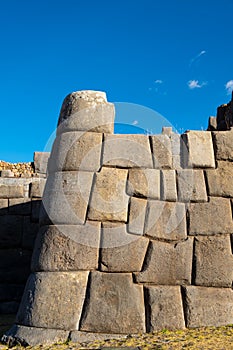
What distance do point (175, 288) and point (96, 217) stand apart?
3.74 ft

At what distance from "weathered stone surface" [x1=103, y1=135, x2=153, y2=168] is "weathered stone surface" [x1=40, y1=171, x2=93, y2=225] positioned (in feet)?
1.08

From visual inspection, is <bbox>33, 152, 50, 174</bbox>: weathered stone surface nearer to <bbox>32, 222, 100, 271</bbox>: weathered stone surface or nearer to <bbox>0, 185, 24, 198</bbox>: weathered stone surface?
<bbox>0, 185, 24, 198</bbox>: weathered stone surface

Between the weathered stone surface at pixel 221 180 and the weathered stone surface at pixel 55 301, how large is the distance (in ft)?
5.84

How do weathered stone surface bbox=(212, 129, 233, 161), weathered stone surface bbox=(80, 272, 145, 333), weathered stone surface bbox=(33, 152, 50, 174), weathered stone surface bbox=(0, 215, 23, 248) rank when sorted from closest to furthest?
weathered stone surface bbox=(80, 272, 145, 333), weathered stone surface bbox=(212, 129, 233, 161), weathered stone surface bbox=(0, 215, 23, 248), weathered stone surface bbox=(33, 152, 50, 174)

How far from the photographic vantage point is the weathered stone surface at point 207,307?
4301 millimetres

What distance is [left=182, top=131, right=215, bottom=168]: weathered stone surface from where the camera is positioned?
16.0 feet

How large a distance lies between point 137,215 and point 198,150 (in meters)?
1.11

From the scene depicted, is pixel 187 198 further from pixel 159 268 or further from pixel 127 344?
pixel 127 344

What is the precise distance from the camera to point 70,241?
441 cm

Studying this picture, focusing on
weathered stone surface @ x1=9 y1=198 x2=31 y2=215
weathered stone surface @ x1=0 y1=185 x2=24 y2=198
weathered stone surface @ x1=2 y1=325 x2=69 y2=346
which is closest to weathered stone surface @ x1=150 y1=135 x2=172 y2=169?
weathered stone surface @ x1=2 y1=325 x2=69 y2=346

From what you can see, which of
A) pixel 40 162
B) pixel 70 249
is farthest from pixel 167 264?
pixel 40 162

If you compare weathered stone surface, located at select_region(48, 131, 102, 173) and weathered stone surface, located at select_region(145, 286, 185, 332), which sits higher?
weathered stone surface, located at select_region(48, 131, 102, 173)

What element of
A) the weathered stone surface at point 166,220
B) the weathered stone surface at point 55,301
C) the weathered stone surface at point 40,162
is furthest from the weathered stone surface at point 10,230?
the weathered stone surface at point 166,220

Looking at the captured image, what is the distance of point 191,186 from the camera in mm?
4793
